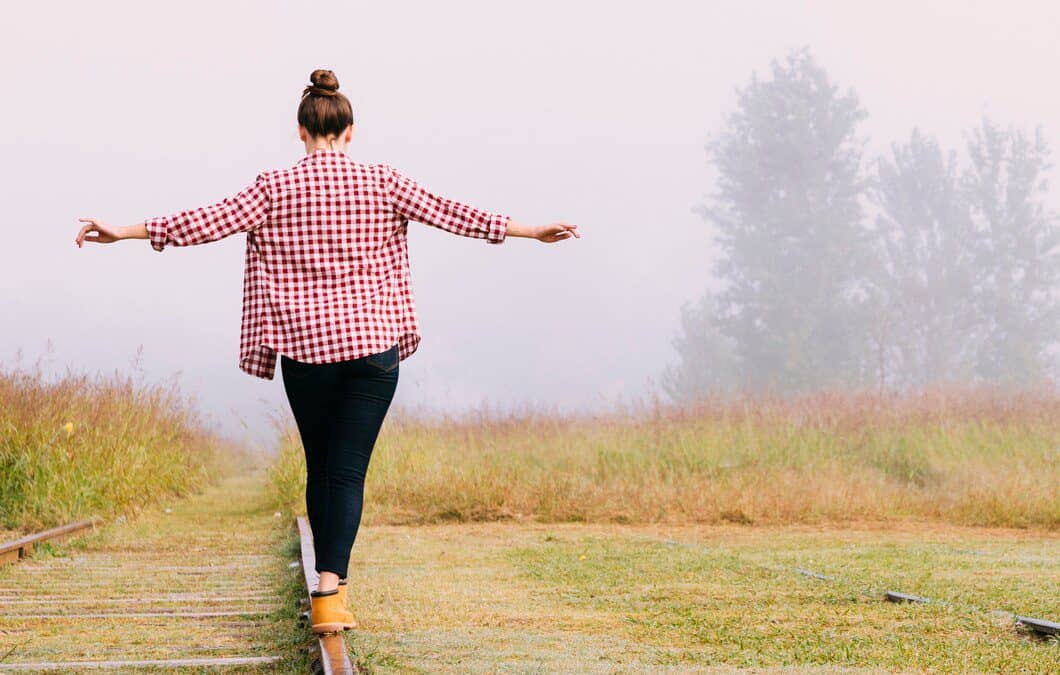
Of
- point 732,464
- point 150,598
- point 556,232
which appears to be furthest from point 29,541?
point 732,464

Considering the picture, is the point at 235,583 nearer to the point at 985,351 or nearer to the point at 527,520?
the point at 527,520

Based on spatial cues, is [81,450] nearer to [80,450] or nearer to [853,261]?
[80,450]

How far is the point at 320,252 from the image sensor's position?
402 cm

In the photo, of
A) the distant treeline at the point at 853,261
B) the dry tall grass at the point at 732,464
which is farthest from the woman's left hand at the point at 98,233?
the distant treeline at the point at 853,261

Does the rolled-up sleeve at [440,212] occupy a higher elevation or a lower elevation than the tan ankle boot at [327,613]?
higher

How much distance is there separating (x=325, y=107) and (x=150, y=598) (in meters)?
2.81

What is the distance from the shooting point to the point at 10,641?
15.4ft

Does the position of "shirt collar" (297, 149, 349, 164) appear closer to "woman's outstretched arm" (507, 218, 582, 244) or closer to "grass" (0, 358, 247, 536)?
"woman's outstretched arm" (507, 218, 582, 244)

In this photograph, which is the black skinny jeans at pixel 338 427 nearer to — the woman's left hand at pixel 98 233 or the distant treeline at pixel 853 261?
the woman's left hand at pixel 98 233

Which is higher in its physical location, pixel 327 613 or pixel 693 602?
pixel 327 613

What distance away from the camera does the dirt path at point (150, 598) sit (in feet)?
14.6

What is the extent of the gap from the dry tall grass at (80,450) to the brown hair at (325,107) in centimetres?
617

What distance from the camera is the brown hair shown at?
4.12m

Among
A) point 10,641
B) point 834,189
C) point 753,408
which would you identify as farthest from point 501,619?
point 834,189
